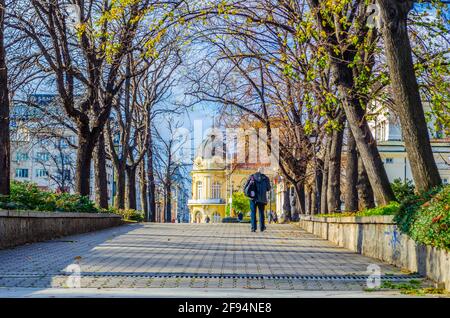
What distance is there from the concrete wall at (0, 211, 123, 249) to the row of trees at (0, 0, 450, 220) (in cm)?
152

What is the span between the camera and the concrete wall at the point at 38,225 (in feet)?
46.5

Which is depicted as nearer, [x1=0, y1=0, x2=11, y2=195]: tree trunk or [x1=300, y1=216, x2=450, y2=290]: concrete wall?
[x1=300, y1=216, x2=450, y2=290]: concrete wall

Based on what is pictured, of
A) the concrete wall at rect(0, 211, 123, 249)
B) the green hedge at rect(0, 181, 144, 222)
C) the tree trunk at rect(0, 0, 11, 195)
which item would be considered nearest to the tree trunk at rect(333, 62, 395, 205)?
the concrete wall at rect(0, 211, 123, 249)

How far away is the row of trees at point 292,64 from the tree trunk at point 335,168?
1.4 inches

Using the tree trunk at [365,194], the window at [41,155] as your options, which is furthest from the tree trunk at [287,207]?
the tree trunk at [365,194]

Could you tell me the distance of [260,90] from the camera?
114 ft

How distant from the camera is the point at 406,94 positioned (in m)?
12.1

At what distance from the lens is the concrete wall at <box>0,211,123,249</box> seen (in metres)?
14.2

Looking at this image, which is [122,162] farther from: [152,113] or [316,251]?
[316,251]

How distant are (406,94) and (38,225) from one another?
8611mm

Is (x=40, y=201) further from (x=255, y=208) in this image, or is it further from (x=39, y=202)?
(x=255, y=208)

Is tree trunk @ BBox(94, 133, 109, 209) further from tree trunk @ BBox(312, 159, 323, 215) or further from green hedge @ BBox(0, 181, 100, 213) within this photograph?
tree trunk @ BBox(312, 159, 323, 215)

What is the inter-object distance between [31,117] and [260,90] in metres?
10.5
